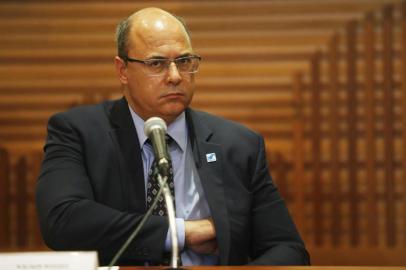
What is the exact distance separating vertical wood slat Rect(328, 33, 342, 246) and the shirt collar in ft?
7.25

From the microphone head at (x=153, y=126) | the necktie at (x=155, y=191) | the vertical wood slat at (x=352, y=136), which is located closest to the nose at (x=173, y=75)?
the necktie at (x=155, y=191)

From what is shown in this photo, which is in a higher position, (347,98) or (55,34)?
(55,34)

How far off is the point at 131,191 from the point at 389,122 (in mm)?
2697

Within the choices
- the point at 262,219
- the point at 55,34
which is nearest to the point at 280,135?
the point at 55,34

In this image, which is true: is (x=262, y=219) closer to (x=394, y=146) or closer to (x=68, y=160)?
(x=68, y=160)

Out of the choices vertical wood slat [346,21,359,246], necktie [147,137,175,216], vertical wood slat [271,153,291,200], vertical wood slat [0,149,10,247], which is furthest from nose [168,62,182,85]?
vertical wood slat [0,149,10,247]

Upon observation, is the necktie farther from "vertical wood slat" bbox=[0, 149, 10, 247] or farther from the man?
"vertical wood slat" bbox=[0, 149, 10, 247]

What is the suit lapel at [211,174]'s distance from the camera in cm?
259

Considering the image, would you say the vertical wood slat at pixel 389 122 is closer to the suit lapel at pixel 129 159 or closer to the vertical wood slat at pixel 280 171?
the vertical wood slat at pixel 280 171

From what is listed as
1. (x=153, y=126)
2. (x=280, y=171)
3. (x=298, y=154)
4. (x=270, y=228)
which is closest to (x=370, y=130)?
(x=298, y=154)

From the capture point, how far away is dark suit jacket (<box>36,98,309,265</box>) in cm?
246

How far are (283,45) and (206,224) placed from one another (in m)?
2.61

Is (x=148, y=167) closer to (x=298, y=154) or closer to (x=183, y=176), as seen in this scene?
(x=183, y=176)

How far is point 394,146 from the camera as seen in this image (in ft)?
15.8
